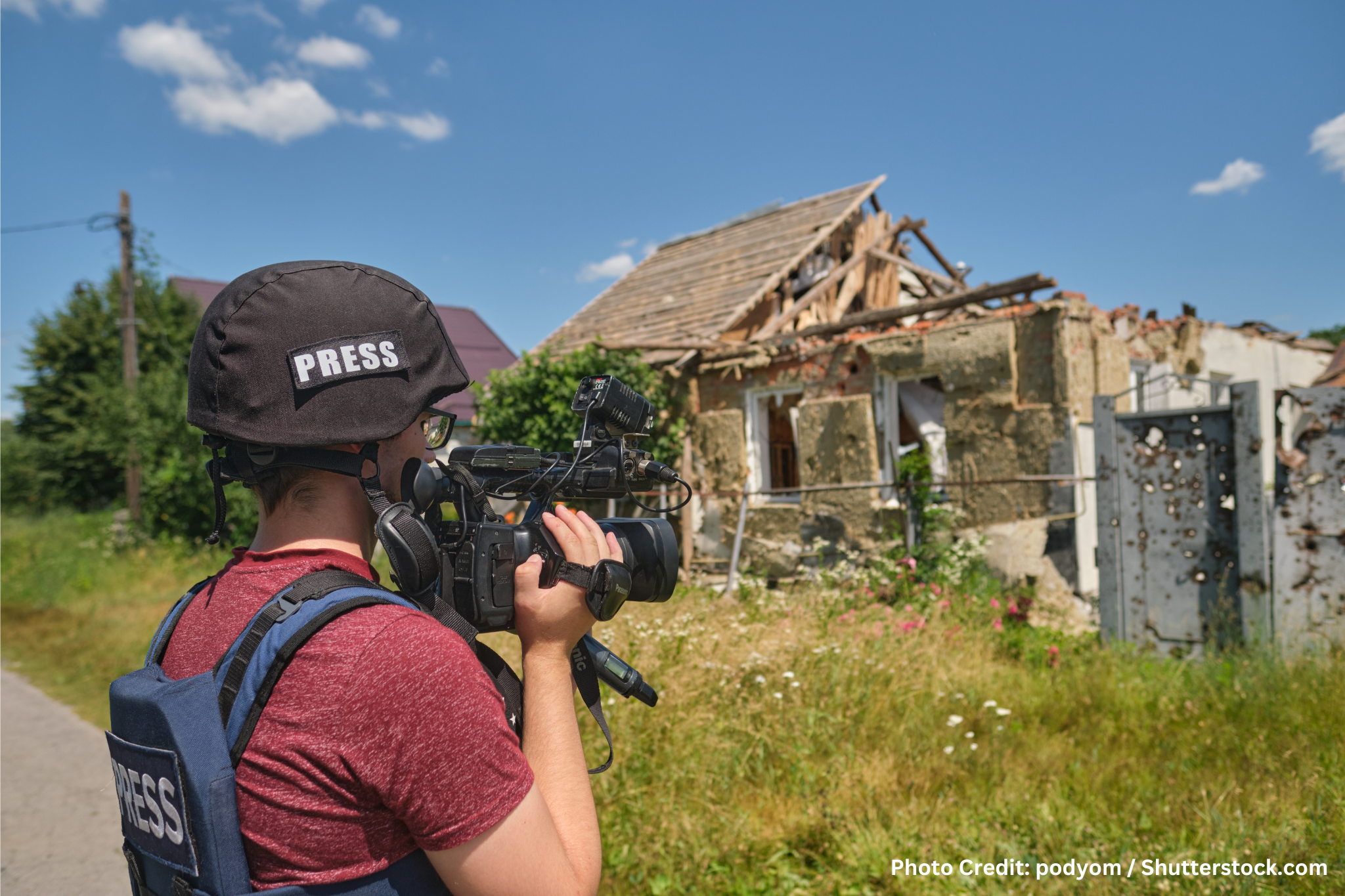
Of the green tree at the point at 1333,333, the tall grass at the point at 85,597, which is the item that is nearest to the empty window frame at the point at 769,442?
the tall grass at the point at 85,597

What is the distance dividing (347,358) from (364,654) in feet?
1.37

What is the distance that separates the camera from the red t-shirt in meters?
0.92

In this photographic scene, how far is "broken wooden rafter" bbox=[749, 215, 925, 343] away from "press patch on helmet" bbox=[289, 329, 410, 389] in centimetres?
805

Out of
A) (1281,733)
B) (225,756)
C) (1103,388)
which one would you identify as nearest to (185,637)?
(225,756)

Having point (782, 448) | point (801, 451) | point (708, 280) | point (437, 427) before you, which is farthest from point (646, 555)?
point (708, 280)

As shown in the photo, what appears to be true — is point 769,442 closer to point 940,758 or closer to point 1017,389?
point 1017,389

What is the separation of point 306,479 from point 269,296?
265mm

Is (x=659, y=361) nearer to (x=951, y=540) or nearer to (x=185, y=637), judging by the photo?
(x=951, y=540)

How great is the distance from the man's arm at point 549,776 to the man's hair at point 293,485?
329 millimetres

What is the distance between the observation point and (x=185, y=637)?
1111mm

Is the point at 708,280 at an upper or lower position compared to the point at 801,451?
upper

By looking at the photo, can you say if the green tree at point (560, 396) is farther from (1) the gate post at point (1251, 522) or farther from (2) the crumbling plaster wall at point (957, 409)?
(1) the gate post at point (1251, 522)

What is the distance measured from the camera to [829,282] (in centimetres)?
1057

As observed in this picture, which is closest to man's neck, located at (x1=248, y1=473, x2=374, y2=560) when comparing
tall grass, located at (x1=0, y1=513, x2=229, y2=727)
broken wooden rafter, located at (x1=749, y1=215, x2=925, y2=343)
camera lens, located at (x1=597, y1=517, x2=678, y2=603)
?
camera lens, located at (x1=597, y1=517, x2=678, y2=603)
